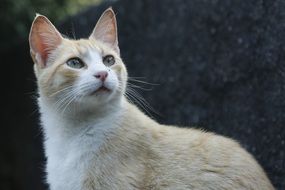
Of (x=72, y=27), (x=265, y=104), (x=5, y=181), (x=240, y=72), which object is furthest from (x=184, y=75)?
(x=5, y=181)

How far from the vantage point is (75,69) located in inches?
122

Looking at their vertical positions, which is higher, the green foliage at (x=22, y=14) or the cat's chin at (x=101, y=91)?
the cat's chin at (x=101, y=91)

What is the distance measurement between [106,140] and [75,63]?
1.63 feet

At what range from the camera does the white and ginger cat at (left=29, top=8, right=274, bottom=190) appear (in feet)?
9.87

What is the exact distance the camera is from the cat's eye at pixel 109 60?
130 inches

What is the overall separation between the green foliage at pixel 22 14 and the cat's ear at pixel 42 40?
2981mm

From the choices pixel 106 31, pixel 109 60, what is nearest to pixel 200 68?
pixel 106 31

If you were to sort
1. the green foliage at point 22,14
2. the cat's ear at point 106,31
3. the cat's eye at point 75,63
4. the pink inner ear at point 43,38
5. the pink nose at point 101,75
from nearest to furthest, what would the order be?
the pink nose at point 101,75
the cat's eye at point 75,63
the pink inner ear at point 43,38
the cat's ear at point 106,31
the green foliage at point 22,14

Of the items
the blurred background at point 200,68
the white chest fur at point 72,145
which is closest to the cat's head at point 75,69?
the white chest fur at point 72,145

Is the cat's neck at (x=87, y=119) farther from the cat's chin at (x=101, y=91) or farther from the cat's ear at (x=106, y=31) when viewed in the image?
the cat's ear at (x=106, y=31)

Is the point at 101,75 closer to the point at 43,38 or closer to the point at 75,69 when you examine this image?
the point at 75,69

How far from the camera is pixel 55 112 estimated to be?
10.6ft

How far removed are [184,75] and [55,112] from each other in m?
1.55

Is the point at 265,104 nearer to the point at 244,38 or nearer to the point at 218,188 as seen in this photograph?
the point at 244,38
